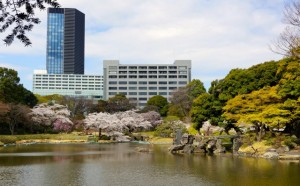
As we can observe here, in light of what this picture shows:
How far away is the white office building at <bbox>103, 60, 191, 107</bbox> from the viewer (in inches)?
4899

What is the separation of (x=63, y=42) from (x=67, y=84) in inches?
1498

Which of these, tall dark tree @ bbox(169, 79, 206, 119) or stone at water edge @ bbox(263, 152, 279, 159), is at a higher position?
tall dark tree @ bbox(169, 79, 206, 119)

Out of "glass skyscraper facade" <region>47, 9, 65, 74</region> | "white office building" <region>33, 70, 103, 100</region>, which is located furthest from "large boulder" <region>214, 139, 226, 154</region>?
"glass skyscraper facade" <region>47, 9, 65, 74</region>

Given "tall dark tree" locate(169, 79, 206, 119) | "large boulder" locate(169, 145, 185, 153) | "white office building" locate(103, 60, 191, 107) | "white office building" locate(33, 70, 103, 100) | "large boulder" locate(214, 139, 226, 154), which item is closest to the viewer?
"large boulder" locate(214, 139, 226, 154)

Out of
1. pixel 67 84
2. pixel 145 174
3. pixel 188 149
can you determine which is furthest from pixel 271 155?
pixel 67 84

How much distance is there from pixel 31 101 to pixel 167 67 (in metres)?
69.2

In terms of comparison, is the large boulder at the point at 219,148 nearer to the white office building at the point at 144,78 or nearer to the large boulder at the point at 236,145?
the large boulder at the point at 236,145

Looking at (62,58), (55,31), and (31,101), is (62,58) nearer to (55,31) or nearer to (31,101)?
(55,31)

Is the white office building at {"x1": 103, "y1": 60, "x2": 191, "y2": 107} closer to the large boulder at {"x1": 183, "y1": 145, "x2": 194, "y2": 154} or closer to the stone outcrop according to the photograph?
the stone outcrop

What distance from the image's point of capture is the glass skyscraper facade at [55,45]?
18575 cm

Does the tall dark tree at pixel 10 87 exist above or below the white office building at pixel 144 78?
below

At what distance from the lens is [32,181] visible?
15.7 meters

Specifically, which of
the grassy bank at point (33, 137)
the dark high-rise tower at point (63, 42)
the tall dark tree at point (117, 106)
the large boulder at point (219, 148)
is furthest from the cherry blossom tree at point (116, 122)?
the dark high-rise tower at point (63, 42)

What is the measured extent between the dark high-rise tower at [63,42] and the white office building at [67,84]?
31.6m
